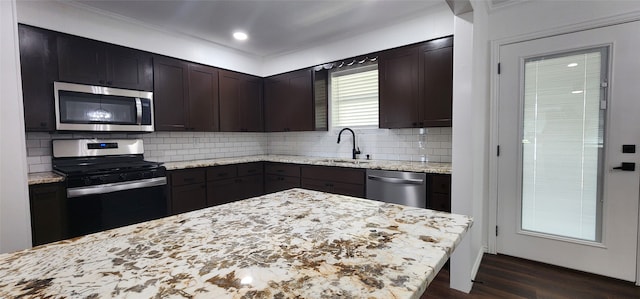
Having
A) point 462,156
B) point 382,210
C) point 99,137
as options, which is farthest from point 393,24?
point 99,137

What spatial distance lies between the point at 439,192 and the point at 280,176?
2093mm

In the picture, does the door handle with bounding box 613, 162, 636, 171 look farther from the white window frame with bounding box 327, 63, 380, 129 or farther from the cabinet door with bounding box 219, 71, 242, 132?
the cabinet door with bounding box 219, 71, 242, 132

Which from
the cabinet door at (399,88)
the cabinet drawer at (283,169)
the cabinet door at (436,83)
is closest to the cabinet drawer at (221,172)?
the cabinet drawer at (283,169)

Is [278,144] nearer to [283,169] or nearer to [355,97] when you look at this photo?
[283,169]

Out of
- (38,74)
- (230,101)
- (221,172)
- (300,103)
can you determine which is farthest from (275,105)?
(38,74)

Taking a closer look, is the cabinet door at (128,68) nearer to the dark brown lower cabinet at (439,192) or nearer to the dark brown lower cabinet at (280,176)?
the dark brown lower cabinet at (280,176)

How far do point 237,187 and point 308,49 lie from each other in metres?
2.12

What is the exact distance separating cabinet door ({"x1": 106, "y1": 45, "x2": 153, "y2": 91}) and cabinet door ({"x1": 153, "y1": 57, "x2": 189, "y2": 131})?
0.08 meters

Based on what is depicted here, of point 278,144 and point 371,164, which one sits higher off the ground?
point 278,144

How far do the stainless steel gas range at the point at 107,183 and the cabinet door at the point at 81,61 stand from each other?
63cm

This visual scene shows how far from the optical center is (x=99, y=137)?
2975 mm

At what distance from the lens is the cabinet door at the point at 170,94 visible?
10.6ft

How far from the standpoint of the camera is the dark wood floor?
6.82 feet

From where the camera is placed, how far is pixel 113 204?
2.60m
